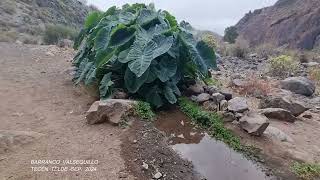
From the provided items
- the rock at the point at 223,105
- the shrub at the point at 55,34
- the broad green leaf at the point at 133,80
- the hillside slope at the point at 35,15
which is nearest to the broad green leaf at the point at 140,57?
the broad green leaf at the point at 133,80

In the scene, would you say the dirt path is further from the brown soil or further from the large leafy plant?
the large leafy plant

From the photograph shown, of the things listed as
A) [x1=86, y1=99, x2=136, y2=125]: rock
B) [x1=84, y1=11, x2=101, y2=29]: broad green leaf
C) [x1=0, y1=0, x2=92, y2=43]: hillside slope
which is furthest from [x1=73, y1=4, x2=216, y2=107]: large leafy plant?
[x1=0, y1=0, x2=92, y2=43]: hillside slope

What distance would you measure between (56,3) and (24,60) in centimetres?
1666

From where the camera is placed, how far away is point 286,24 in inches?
1373

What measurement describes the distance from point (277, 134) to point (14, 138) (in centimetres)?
282

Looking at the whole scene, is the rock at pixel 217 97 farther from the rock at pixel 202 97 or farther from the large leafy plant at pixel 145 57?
the large leafy plant at pixel 145 57

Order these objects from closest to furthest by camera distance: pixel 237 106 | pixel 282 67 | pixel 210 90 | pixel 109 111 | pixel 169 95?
pixel 109 111 → pixel 237 106 → pixel 169 95 → pixel 210 90 → pixel 282 67

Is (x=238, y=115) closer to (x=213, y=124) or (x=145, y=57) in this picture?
(x=213, y=124)

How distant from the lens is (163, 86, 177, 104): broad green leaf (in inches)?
211

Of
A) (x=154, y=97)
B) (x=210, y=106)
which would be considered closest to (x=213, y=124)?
(x=210, y=106)

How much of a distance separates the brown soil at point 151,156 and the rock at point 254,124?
0.96 meters

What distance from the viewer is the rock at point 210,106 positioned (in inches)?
219

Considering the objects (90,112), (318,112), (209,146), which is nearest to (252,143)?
(209,146)

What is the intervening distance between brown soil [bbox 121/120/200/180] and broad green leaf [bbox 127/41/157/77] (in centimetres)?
78
